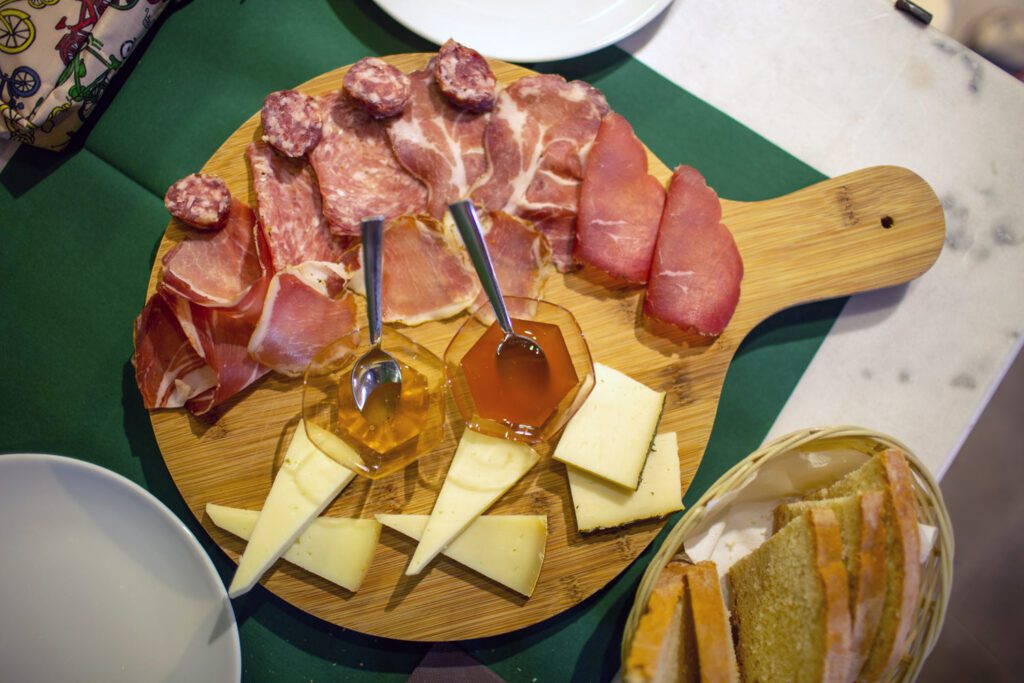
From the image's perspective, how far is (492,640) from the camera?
140 cm

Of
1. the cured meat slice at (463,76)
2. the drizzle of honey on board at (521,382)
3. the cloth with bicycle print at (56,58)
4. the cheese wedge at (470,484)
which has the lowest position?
the cheese wedge at (470,484)

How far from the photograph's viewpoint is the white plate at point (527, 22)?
148 centimetres

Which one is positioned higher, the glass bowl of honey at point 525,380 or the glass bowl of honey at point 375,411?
the glass bowl of honey at point 525,380

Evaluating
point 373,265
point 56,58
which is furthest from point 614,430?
point 56,58

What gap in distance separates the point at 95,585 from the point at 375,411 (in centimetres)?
65

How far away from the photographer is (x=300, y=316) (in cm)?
129

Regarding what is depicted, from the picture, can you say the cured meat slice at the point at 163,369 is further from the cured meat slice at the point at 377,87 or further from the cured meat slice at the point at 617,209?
the cured meat slice at the point at 617,209

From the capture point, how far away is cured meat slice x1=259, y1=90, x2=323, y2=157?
Result: 4.37 feet

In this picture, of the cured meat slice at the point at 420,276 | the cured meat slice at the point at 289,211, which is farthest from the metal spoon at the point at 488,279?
the cured meat slice at the point at 289,211

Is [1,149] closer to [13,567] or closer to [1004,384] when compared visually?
[13,567]

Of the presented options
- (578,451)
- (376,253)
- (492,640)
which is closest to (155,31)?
(376,253)

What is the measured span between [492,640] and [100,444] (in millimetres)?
937

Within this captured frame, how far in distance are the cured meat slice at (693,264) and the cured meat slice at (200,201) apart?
873mm

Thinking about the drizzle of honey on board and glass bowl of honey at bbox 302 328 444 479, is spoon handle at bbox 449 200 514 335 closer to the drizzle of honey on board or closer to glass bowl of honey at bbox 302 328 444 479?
the drizzle of honey on board
